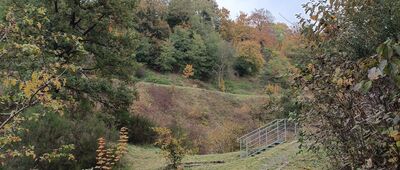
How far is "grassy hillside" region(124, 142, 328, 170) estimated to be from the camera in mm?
10430

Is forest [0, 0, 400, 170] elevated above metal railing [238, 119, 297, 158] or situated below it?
above

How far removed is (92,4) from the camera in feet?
54.5

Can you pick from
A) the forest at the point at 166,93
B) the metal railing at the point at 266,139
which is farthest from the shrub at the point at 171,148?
the metal railing at the point at 266,139

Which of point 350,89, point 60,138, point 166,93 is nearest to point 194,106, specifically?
point 166,93

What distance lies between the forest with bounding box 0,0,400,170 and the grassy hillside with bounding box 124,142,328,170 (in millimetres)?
72

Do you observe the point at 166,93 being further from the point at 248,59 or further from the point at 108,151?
the point at 108,151

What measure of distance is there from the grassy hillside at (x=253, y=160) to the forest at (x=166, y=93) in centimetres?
7

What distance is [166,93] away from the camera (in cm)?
3797

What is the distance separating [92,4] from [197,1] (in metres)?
43.7

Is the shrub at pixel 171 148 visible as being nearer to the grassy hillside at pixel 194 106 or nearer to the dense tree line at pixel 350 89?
the dense tree line at pixel 350 89

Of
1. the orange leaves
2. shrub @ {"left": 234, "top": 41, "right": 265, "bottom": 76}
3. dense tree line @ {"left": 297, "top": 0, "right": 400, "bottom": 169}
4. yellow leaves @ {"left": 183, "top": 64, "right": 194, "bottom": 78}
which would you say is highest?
shrub @ {"left": 234, "top": 41, "right": 265, "bottom": 76}

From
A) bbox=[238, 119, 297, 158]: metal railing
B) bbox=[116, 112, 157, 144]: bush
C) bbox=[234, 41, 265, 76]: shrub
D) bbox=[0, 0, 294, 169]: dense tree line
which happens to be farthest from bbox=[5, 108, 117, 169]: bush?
bbox=[234, 41, 265, 76]: shrub

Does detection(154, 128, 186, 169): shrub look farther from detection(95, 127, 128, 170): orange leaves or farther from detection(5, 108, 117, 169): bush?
detection(5, 108, 117, 169): bush

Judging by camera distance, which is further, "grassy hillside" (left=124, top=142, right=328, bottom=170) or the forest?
"grassy hillside" (left=124, top=142, right=328, bottom=170)
